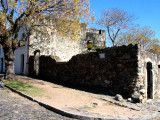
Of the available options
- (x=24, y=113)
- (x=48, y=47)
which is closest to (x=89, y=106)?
(x=24, y=113)

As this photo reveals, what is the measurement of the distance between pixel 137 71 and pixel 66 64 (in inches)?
206

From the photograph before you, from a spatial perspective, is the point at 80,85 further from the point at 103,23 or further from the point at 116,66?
the point at 103,23

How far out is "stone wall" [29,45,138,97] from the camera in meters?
7.73

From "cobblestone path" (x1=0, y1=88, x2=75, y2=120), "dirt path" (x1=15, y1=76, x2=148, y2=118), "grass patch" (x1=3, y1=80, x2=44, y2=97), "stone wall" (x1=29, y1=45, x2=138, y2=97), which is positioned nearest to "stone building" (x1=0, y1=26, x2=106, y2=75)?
"stone wall" (x1=29, y1=45, x2=138, y2=97)

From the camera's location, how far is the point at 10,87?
28.9ft

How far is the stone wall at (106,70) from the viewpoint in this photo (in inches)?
304

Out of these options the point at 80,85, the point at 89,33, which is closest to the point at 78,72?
the point at 80,85

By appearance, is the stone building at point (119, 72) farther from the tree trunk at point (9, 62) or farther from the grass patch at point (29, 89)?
the tree trunk at point (9, 62)

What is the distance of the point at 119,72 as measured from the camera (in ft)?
26.8

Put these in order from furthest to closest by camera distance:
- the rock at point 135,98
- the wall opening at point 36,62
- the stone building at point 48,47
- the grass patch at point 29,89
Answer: the stone building at point 48,47
the wall opening at point 36,62
the grass patch at point 29,89
the rock at point 135,98

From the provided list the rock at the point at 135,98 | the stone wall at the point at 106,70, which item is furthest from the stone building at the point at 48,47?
the rock at the point at 135,98

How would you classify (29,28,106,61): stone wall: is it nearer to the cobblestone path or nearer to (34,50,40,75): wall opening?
(34,50,40,75): wall opening

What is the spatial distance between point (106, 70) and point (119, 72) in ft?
2.59

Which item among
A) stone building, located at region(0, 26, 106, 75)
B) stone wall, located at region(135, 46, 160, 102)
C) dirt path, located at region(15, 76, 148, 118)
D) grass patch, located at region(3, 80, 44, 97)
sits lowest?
dirt path, located at region(15, 76, 148, 118)
